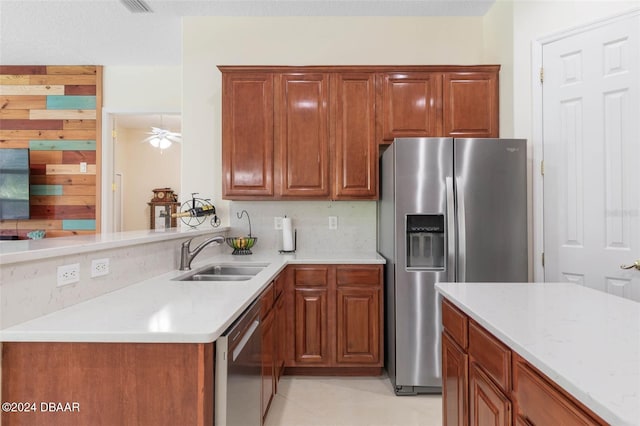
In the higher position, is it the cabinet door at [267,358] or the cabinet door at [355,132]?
the cabinet door at [355,132]

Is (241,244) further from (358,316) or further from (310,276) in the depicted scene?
(358,316)

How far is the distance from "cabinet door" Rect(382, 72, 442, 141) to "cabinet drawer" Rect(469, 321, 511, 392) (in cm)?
202

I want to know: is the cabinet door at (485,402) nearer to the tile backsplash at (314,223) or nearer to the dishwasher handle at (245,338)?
the dishwasher handle at (245,338)

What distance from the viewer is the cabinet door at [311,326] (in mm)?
2777

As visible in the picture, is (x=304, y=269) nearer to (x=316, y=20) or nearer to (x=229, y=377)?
(x=229, y=377)

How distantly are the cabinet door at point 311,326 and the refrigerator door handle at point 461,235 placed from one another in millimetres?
1017

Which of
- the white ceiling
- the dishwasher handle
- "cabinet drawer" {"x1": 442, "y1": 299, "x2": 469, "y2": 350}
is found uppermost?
the white ceiling

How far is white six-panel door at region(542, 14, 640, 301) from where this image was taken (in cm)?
221

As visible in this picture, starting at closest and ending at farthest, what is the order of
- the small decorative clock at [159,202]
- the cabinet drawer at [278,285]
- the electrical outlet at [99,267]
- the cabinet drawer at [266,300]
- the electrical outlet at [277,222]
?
the electrical outlet at [99,267], the cabinet drawer at [266,300], the cabinet drawer at [278,285], the electrical outlet at [277,222], the small decorative clock at [159,202]

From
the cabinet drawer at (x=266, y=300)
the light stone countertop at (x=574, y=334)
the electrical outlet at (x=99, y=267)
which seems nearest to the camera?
the light stone countertop at (x=574, y=334)

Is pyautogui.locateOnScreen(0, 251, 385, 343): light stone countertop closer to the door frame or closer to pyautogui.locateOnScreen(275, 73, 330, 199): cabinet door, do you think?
pyautogui.locateOnScreen(275, 73, 330, 199): cabinet door

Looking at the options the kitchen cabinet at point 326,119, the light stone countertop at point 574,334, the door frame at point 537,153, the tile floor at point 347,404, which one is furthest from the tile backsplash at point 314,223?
the light stone countertop at point 574,334

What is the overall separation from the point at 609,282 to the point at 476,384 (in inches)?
63.1

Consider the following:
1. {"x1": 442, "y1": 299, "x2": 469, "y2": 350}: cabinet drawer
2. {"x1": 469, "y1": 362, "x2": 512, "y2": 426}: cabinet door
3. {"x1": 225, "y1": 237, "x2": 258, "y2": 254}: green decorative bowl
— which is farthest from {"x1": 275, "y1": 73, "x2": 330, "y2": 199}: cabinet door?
{"x1": 469, "y1": 362, "x2": 512, "y2": 426}: cabinet door
